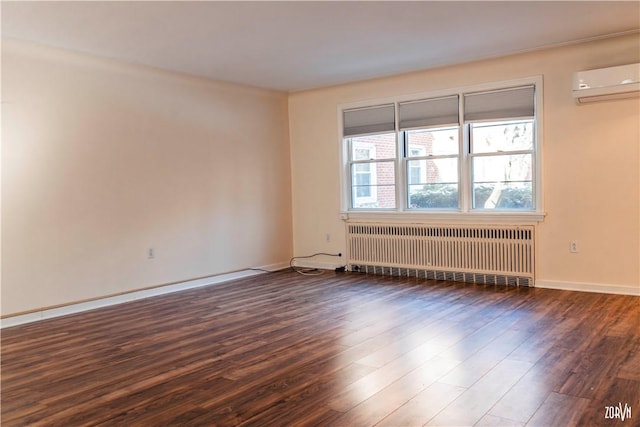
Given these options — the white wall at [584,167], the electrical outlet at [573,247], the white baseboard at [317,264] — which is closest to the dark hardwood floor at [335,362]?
the white wall at [584,167]

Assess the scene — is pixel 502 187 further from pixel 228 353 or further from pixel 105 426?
pixel 105 426

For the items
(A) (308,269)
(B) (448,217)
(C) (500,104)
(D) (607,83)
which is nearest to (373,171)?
(B) (448,217)

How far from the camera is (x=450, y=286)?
5.54 meters

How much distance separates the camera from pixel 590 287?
5.04m

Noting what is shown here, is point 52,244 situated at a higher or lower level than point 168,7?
lower

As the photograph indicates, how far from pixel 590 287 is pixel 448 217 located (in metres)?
1.68

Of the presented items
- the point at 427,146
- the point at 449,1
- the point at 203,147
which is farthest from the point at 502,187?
the point at 203,147

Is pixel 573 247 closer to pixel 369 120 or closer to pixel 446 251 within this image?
pixel 446 251

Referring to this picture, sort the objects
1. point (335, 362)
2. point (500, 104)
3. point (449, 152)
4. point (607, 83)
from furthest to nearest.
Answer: point (449, 152) → point (500, 104) → point (607, 83) → point (335, 362)

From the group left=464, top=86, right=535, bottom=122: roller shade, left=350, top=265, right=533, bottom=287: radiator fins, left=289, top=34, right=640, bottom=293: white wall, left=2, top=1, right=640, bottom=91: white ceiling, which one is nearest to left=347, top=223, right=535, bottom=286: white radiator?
left=350, top=265, right=533, bottom=287: radiator fins

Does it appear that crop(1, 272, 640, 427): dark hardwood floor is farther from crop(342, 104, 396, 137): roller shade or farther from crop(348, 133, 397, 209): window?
crop(342, 104, 396, 137): roller shade

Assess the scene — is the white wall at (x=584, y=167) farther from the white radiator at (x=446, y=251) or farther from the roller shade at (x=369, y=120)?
the roller shade at (x=369, y=120)

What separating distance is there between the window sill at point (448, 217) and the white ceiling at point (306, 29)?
69.7 inches

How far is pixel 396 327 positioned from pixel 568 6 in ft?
9.59
